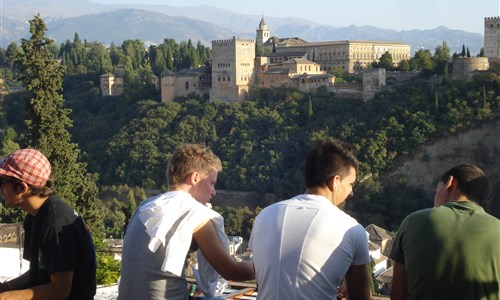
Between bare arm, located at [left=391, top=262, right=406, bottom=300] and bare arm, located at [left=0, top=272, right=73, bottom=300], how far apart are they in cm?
158

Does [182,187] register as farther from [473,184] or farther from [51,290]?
[473,184]

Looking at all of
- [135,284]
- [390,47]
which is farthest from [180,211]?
[390,47]

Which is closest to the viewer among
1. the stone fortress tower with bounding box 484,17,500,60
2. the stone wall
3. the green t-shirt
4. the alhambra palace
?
the green t-shirt

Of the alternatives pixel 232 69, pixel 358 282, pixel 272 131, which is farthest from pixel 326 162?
pixel 232 69

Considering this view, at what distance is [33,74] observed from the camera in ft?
41.9

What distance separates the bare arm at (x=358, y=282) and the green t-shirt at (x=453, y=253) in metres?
0.20

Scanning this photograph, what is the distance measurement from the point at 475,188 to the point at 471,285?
479 mm

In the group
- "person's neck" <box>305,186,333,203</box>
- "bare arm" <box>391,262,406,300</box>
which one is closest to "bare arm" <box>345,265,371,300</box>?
"bare arm" <box>391,262,406,300</box>

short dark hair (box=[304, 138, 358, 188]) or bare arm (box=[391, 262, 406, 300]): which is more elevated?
short dark hair (box=[304, 138, 358, 188])

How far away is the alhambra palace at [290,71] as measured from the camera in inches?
1444

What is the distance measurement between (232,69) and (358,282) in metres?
36.8

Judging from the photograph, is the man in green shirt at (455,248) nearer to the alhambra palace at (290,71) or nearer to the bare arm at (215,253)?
the bare arm at (215,253)

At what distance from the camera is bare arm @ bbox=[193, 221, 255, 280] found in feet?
12.8

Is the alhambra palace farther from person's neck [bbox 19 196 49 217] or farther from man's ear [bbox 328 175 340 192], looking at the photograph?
person's neck [bbox 19 196 49 217]
